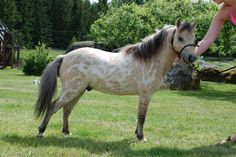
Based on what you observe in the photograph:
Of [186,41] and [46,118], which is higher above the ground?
[186,41]

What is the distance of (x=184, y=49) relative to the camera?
6.74 meters

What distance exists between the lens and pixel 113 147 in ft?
21.9

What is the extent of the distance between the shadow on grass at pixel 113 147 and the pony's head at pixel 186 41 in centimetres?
150

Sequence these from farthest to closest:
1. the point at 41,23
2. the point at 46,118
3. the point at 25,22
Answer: the point at 41,23 → the point at 25,22 → the point at 46,118

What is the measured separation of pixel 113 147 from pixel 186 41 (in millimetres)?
2115

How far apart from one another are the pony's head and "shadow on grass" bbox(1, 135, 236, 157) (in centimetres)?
150

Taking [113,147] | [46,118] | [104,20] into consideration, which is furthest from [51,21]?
[113,147]

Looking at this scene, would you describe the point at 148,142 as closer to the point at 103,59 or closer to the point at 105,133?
the point at 105,133

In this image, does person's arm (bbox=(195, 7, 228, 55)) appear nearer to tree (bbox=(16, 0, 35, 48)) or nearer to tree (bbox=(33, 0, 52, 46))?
tree (bbox=(16, 0, 35, 48))

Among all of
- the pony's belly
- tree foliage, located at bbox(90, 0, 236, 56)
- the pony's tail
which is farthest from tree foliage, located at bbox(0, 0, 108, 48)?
the pony's belly

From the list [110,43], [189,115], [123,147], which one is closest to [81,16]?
[110,43]

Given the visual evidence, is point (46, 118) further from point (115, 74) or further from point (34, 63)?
point (34, 63)

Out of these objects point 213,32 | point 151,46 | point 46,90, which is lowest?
point 46,90

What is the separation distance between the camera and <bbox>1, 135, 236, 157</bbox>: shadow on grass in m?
6.39
